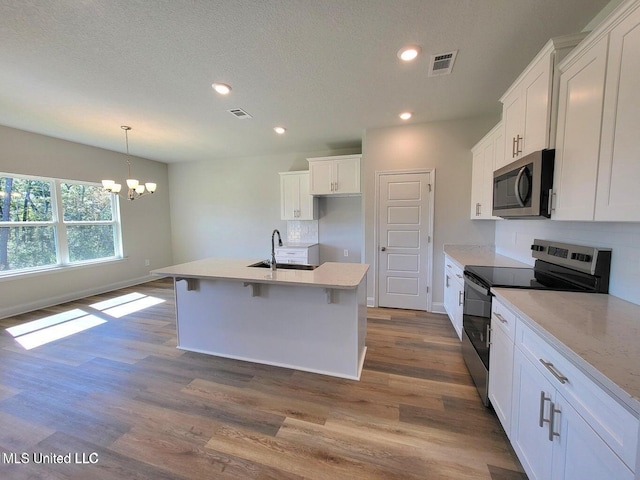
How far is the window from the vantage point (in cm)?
386

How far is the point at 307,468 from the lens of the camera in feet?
4.89

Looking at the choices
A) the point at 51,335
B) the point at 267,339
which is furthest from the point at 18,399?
the point at 267,339

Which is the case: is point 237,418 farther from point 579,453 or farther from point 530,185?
point 530,185

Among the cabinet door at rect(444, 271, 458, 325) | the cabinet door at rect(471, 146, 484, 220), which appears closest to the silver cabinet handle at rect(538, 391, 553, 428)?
the cabinet door at rect(444, 271, 458, 325)

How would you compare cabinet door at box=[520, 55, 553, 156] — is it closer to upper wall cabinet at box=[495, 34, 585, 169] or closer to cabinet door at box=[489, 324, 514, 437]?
upper wall cabinet at box=[495, 34, 585, 169]

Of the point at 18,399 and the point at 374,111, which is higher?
the point at 374,111

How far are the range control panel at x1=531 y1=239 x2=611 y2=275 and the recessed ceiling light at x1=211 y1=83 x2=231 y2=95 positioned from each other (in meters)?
3.23

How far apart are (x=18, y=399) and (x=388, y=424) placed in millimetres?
2848

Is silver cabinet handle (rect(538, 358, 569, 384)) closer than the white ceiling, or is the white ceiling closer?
silver cabinet handle (rect(538, 358, 569, 384))

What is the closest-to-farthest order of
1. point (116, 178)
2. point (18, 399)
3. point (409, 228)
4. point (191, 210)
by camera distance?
1. point (18, 399)
2. point (409, 228)
3. point (116, 178)
4. point (191, 210)

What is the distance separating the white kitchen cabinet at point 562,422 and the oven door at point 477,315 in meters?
0.46

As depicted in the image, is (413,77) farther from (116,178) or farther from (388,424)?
(116,178)

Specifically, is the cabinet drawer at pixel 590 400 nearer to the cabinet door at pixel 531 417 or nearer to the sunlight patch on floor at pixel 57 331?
the cabinet door at pixel 531 417

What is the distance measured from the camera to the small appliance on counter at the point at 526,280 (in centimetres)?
164
